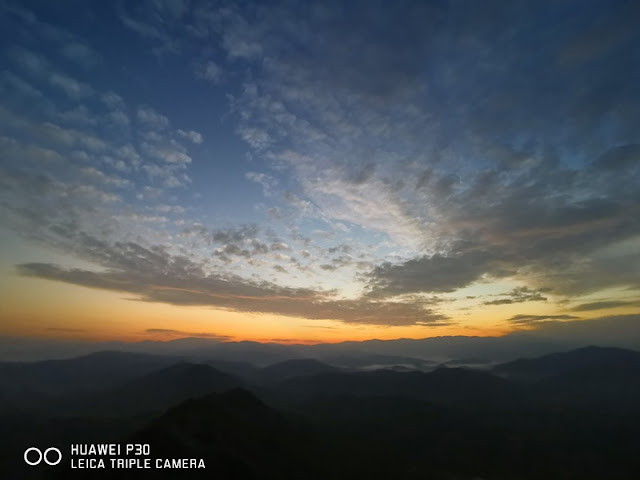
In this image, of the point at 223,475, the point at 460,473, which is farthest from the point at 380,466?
the point at 223,475

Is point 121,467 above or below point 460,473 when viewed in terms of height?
above

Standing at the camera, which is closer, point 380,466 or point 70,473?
point 70,473

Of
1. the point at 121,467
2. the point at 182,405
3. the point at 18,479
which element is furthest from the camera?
the point at 18,479

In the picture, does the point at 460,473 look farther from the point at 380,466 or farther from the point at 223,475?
the point at 223,475

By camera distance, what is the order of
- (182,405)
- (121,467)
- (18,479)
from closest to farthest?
1. (121,467)
2. (182,405)
3. (18,479)

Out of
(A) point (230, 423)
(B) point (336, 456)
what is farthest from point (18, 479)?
(B) point (336, 456)

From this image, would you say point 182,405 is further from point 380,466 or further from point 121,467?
point 380,466

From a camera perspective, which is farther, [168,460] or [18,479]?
[18,479]

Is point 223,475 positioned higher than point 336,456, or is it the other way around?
point 223,475

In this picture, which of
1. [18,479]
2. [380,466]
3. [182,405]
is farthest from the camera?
[380,466]

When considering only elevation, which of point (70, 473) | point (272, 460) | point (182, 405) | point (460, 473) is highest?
point (182, 405)
